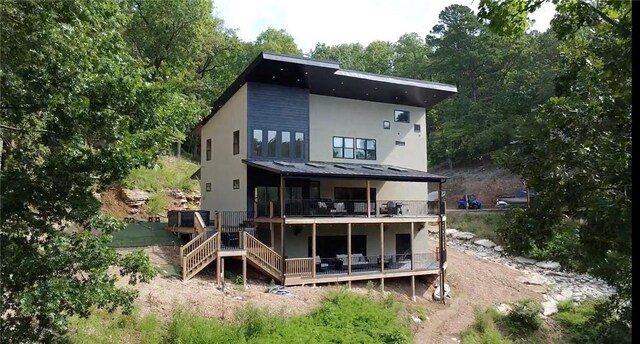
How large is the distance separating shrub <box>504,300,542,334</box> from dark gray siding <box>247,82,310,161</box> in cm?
1068

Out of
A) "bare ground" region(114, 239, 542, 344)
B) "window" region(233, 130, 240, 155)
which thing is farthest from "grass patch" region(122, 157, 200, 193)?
"bare ground" region(114, 239, 542, 344)

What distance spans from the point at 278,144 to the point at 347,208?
167 inches

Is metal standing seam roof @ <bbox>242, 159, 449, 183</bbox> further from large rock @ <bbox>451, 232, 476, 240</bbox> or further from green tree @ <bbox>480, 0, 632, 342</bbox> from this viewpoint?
green tree @ <bbox>480, 0, 632, 342</bbox>

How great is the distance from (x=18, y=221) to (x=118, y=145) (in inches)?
87.7

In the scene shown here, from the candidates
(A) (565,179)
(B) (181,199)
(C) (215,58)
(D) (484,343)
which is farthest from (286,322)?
(C) (215,58)


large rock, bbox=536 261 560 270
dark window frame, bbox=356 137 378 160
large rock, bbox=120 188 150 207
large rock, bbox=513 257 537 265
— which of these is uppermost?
dark window frame, bbox=356 137 378 160

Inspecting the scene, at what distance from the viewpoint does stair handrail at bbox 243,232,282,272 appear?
56.7 ft

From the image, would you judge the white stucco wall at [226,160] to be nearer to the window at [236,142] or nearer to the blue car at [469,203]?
the window at [236,142]

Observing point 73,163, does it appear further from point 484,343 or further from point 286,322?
point 484,343

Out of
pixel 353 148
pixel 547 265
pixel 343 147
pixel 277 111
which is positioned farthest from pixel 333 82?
pixel 547 265

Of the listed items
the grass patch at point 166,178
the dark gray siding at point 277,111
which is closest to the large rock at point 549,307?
the dark gray siding at point 277,111

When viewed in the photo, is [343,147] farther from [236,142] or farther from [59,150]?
[59,150]

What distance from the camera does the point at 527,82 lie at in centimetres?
3794

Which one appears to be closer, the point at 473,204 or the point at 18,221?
the point at 18,221
